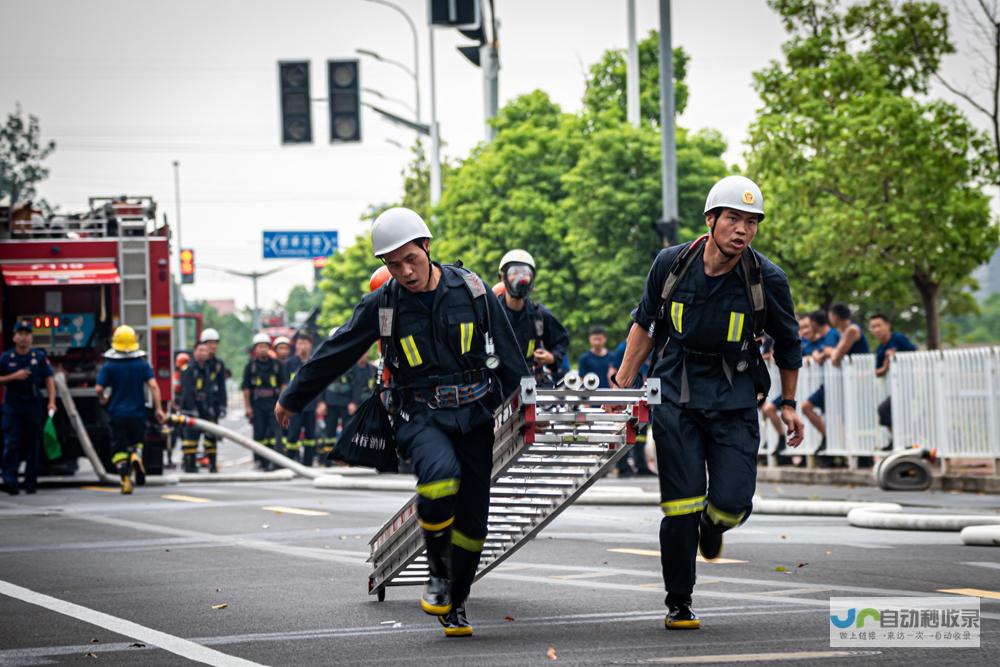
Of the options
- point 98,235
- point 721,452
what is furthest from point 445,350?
point 98,235

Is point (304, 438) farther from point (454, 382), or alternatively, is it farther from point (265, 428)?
point (454, 382)

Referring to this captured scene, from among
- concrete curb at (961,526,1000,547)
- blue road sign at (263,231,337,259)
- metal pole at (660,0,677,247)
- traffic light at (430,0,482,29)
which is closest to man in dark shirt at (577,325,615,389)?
metal pole at (660,0,677,247)

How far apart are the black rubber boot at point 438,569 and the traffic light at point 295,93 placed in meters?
17.3

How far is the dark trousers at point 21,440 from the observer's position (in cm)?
1888

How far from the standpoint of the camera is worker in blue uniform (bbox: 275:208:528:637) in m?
7.39

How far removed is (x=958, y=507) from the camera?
14.9 metres

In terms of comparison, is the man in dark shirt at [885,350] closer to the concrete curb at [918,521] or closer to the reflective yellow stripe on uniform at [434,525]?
the concrete curb at [918,521]

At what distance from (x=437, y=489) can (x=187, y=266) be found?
5182cm

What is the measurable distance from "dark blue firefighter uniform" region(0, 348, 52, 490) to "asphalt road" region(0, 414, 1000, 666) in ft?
14.6

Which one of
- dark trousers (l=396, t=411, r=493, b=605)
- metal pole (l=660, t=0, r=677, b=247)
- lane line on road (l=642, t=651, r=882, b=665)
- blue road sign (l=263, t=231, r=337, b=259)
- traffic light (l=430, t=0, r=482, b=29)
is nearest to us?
lane line on road (l=642, t=651, r=882, b=665)

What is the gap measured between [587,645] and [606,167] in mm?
33746

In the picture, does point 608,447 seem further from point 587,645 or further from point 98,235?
point 98,235

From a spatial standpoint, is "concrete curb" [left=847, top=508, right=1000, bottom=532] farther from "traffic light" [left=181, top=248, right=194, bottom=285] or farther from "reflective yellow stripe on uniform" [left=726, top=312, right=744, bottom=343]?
"traffic light" [left=181, top=248, right=194, bottom=285]

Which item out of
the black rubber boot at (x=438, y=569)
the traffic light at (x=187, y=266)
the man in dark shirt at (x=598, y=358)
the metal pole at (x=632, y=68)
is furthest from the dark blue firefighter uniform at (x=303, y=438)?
the traffic light at (x=187, y=266)
